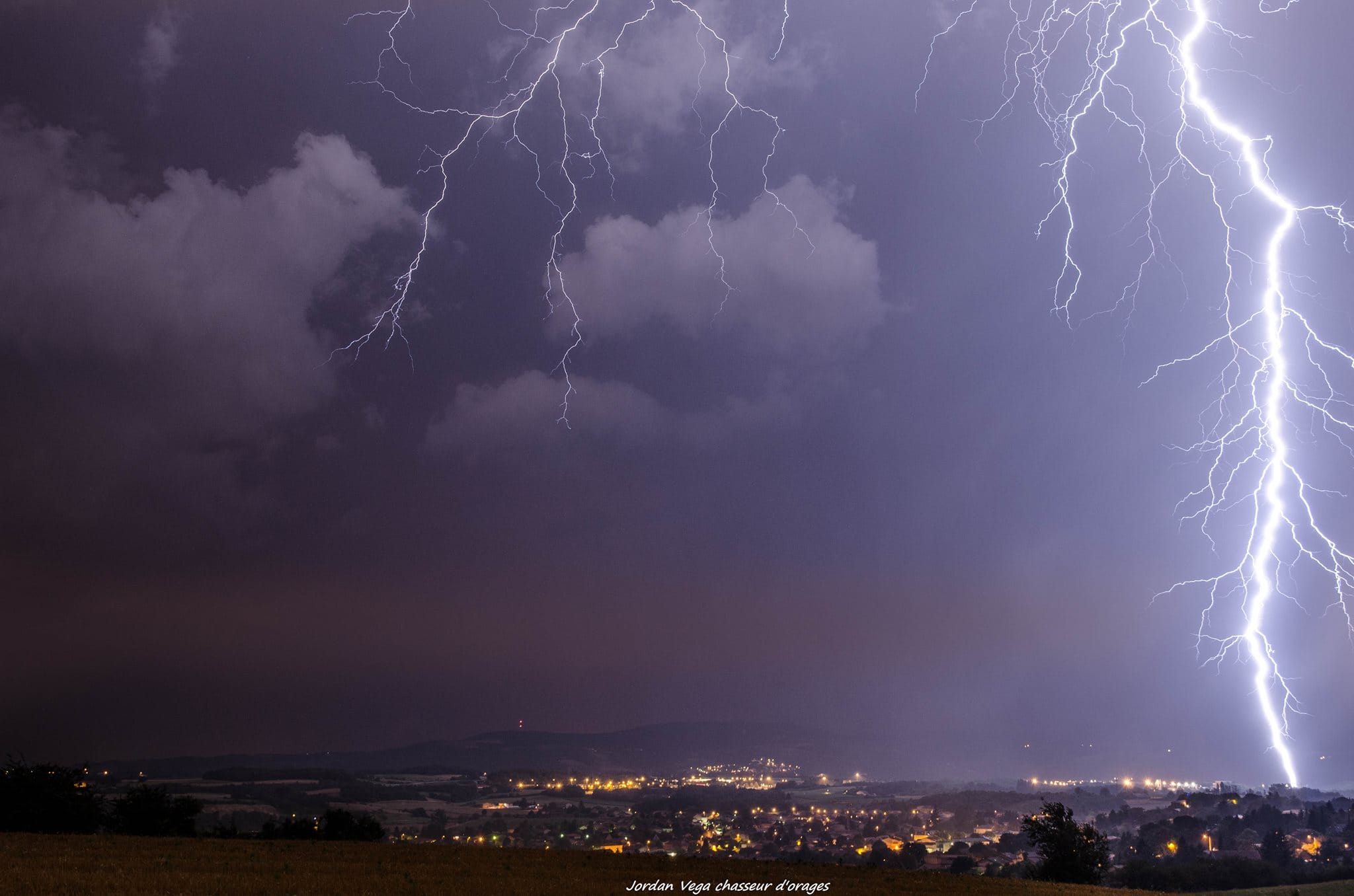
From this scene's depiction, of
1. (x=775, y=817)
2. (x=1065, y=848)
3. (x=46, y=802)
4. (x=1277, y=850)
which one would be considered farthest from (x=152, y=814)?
(x=775, y=817)

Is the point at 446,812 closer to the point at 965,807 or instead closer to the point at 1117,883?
the point at 965,807

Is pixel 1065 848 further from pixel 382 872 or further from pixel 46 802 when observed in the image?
pixel 46 802

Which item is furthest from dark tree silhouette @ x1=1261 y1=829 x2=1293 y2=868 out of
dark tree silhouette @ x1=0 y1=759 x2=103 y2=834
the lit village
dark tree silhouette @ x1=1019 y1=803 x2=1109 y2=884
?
dark tree silhouette @ x1=0 y1=759 x2=103 y2=834

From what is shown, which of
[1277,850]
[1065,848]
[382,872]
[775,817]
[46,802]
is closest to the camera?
[382,872]

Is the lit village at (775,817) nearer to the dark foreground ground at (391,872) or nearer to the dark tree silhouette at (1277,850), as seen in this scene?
the dark tree silhouette at (1277,850)

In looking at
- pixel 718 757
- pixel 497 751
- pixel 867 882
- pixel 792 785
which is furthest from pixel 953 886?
pixel 718 757

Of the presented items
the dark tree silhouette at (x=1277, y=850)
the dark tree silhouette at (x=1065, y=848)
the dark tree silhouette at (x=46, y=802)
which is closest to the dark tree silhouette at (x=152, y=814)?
the dark tree silhouette at (x=46, y=802)
